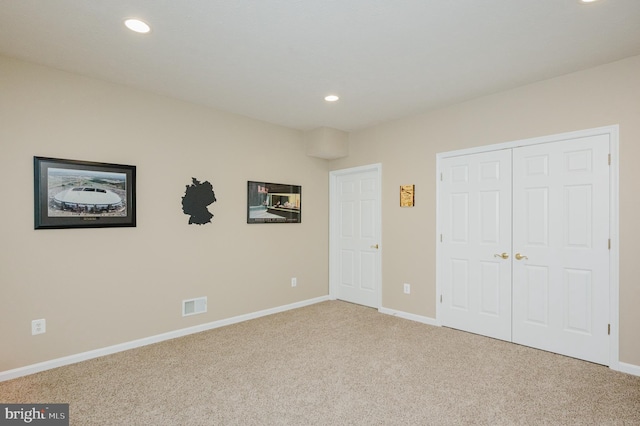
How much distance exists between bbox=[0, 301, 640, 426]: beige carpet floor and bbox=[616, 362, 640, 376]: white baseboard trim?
6 centimetres

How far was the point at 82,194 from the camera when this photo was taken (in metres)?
3.01

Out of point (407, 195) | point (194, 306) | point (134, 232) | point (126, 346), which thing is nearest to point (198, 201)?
point (134, 232)

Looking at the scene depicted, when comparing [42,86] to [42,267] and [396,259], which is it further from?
[396,259]

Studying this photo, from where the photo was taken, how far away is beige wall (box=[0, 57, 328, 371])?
2.74 metres

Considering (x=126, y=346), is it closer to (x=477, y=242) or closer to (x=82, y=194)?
(x=82, y=194)

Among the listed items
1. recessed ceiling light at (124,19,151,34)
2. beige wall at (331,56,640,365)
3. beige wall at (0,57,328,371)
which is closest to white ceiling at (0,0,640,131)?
recessed ceiling light at (124,19,151,34)

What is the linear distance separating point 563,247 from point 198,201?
12.5ft

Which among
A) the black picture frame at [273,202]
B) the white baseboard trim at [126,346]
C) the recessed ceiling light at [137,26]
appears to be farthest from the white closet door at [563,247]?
the recessed ceiling light at [137,26]

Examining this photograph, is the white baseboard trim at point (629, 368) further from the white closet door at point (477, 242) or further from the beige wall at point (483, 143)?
the white closet door at point (477, 242)

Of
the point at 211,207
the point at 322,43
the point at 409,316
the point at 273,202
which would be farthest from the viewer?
the point at 273,202

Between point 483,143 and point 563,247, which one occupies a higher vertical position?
point 483,143

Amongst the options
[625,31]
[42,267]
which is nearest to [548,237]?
[625,31]

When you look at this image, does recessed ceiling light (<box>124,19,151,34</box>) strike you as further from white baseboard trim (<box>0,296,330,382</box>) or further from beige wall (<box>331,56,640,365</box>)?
beige wall (<box>331,56,640,365</box>)

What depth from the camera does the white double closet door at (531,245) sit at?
2.96 m
